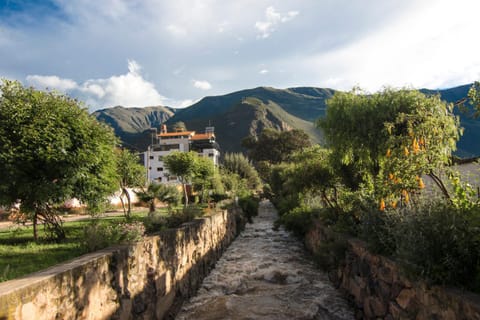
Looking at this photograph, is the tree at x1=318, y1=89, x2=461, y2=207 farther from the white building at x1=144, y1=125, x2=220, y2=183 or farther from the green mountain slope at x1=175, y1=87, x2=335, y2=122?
the green mountain slope at x1=175, y1=87, x2=335, y2=122

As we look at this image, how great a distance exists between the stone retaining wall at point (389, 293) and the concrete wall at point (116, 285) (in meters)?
3.24

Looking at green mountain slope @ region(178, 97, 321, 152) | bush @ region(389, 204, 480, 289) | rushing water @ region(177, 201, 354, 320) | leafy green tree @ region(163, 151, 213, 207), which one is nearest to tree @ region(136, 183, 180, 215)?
leafy green tree @ region(163, 151, 213, 207)

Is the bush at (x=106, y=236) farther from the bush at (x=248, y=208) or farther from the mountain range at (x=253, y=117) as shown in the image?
the mountain range at (x=253, y=117)

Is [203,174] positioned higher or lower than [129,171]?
lower

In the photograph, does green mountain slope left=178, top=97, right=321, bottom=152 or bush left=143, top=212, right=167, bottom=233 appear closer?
bush left=143, top=212, right=167, bottom=233

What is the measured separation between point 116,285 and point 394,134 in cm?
579

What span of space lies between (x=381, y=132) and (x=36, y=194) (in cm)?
708

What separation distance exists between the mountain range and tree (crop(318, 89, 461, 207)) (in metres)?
40.5

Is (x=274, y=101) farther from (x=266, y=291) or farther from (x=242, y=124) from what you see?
(x=266, y=291)

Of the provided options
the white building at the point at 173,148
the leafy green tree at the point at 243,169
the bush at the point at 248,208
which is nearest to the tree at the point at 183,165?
the bush at the point at 248,208

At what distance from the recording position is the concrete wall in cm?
239

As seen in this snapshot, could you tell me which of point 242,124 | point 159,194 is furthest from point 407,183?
point 242,124

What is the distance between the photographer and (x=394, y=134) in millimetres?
6340

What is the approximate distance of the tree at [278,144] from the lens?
51.6 m
